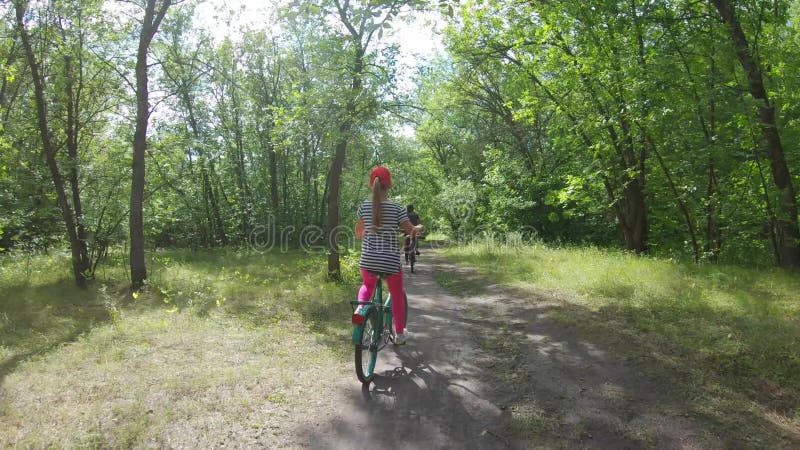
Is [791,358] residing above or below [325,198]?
below

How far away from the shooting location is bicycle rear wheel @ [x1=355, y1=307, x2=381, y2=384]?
4348 millimetres

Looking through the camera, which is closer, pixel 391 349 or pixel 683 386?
pixel 683 386

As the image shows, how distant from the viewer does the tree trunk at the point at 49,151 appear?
376 inches

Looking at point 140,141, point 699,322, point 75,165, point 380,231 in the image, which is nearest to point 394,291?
point 380,231

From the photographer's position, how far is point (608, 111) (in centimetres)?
1102

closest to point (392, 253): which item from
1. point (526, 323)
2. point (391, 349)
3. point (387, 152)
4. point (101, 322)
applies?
point (391, 349)

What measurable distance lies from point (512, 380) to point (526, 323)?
223 cm

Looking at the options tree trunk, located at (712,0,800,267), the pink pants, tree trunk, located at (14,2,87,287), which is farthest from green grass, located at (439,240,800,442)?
tree trunk, located at (14,2,87,287)

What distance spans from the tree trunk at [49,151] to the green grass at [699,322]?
30.4ft

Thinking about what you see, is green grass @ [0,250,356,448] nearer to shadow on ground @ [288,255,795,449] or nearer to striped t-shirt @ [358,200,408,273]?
shadow on ground @ [288,255,795,449]

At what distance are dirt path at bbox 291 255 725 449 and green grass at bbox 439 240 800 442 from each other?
427mm

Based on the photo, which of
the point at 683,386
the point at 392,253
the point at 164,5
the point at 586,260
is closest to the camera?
the point at 683,386

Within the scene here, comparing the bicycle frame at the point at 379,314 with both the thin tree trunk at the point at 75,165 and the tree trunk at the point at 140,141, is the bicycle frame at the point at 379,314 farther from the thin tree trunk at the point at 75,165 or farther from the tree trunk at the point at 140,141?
the thin tree trunk at the point at 75,165

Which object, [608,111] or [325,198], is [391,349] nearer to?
[608,111]
